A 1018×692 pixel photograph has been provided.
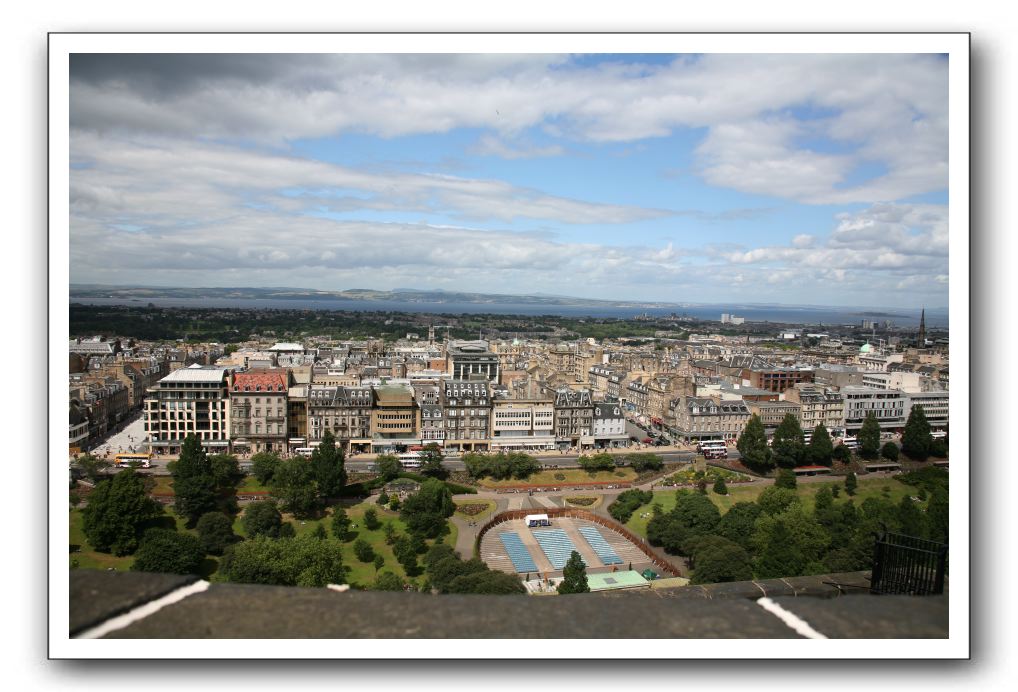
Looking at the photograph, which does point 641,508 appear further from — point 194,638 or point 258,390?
point 194,638

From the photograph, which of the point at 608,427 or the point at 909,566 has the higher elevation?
the point at 909,566

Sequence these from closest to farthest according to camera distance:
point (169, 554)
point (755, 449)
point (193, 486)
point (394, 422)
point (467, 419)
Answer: point (169, 554) < point (193, 486) < point (755, 449) < point (394, 422) < point (467, 419)

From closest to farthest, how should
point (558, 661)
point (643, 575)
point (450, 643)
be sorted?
point (450, 643)
point (558, 661)
point (643, 575)

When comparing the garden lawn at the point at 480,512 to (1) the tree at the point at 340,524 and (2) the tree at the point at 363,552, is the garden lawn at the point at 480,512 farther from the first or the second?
(2) the tree at the point at 363,552

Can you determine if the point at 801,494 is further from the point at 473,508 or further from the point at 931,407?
the point at 931,407

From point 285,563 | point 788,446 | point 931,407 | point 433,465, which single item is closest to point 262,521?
point 285,563

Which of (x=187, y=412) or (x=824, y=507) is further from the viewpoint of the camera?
(x=187, y=412)

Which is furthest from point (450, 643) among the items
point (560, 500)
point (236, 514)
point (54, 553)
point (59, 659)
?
point (560, 500)

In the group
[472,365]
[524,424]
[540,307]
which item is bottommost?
[524,424]
